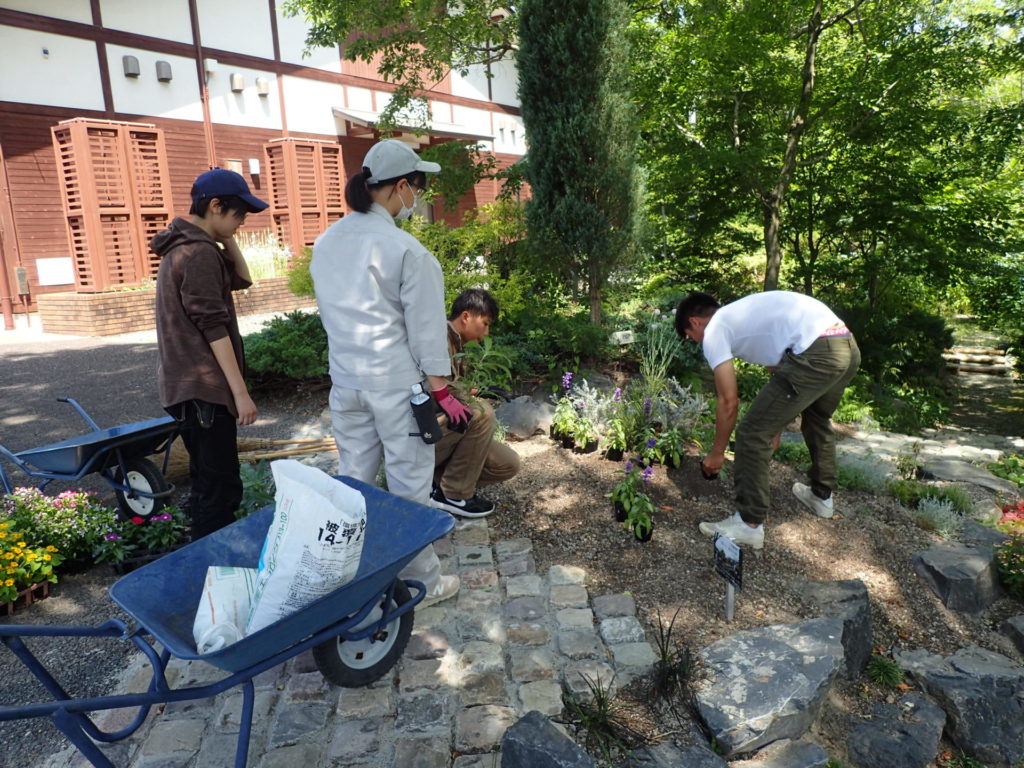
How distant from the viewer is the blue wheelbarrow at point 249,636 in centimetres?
191

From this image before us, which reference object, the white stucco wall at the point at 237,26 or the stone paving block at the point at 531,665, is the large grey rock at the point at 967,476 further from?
the white stucco wall at the point at 237,26

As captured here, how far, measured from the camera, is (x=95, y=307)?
966cm

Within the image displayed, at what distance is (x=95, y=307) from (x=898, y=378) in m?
12.1

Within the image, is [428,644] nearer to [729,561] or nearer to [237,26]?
[729,561]

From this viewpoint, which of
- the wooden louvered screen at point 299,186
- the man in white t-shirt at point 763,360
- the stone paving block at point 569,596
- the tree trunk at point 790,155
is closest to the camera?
the stone paving block at point 569,596

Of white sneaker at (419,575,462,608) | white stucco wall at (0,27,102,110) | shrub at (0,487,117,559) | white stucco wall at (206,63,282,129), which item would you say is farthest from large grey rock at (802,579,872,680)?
white stucco wall at (206,63,282,129)

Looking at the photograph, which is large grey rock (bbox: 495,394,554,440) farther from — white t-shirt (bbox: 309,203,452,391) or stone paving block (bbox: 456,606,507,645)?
white t-shirt (bbox: 309,203,452,391)

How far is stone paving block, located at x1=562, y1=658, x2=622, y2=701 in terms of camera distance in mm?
Answer: 2678

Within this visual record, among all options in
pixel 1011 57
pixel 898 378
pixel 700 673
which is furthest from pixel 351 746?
pixel 898 378

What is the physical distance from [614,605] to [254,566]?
1595mm

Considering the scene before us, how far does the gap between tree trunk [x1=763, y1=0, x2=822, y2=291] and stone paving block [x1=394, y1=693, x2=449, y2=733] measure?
8652mm

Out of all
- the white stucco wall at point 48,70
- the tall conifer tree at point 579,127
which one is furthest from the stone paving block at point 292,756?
the white stucco wall at point 48,70

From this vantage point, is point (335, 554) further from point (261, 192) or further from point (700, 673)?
point (261, 192)

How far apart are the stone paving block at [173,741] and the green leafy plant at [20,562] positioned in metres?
1.17
